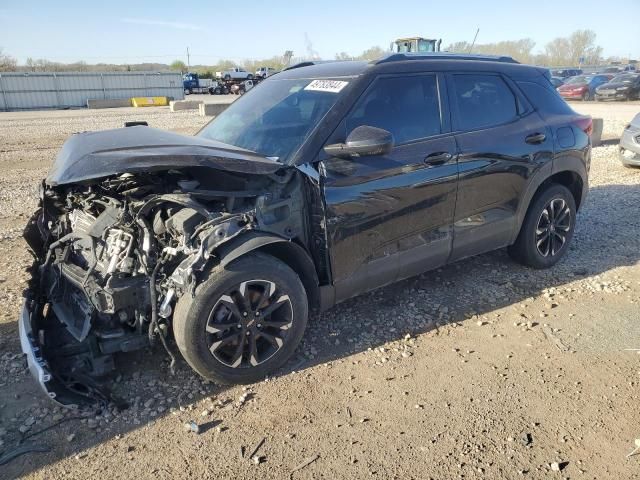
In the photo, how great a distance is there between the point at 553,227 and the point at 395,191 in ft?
7.32

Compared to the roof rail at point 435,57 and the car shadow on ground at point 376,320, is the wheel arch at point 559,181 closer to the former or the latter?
the car shadow on ground at point 376,320

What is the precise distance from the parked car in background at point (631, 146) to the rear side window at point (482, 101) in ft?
20.3

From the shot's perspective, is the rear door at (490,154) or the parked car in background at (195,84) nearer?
the rear door at (490,154)

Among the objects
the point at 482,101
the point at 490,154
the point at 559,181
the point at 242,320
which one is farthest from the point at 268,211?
the point at 559,181

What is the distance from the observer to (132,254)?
2998 mm

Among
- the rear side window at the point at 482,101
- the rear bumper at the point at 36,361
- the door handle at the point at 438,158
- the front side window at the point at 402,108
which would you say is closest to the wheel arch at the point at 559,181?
the rear side window at the point at 482,101

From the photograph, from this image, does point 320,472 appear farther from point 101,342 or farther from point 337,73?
point 337,73

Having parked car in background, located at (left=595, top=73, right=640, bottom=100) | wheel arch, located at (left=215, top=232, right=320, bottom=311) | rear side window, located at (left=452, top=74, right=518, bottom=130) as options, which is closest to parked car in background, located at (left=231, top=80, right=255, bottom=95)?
parked car in background, located at (left=595, top=73, right=640, bottom=100)

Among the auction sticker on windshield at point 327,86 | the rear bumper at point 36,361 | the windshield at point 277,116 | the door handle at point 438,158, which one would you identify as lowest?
the rear bumper at point 36,361

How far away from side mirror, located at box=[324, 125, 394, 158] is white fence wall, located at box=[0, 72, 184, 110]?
1481 inches

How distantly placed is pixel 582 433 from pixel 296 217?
6.99 ft

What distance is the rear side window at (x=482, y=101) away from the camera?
4062 millimetres

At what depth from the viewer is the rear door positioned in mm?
4023

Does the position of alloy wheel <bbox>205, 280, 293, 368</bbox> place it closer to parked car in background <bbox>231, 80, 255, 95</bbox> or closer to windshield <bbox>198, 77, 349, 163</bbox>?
windshield <bbox>198, 77, 349, 163</bbox>
